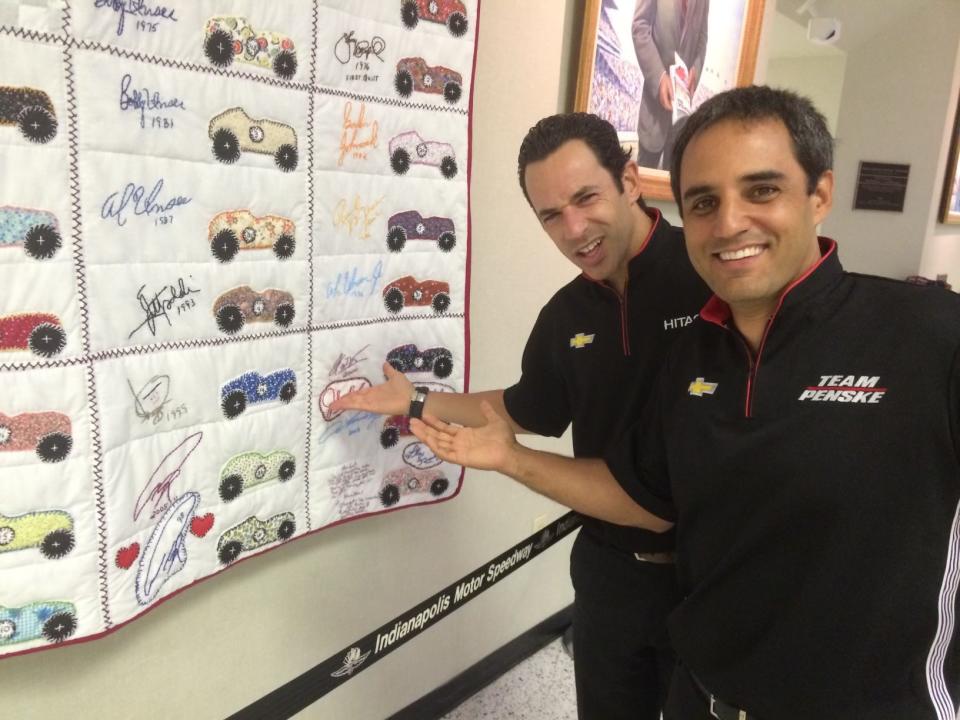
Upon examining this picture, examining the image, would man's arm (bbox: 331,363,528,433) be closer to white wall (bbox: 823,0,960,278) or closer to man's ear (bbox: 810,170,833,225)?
man's ear (bbox: 810,170,833,225)

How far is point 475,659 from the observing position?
6.38ft

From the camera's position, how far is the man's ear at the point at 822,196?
2.85 ft

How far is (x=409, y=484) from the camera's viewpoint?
1509 mm

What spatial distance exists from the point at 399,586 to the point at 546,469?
2.17ft

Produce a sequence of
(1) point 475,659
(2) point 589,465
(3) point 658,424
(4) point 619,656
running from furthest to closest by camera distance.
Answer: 1. (1) point 475,659
2. (4) point 619,656
3. (2) point 589,465
4. (3) point 658,424

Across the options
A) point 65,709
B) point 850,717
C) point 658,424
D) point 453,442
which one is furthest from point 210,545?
point 850,717

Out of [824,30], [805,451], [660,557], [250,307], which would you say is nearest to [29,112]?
[250,307]

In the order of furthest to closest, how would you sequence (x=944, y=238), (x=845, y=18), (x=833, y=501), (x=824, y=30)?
(x=944, y=238) → (x=845, y=18) → (x=824, y=30) → (x=833, y=501)

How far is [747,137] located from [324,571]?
1179 mm

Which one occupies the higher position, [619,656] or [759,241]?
[759,241]

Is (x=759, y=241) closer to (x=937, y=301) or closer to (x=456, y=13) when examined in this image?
(x=937, y=301)
